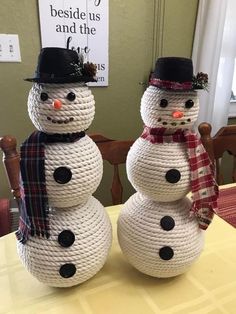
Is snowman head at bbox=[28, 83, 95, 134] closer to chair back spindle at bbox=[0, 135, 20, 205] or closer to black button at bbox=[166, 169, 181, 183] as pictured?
black button at bbox=[166, 169, 181, 183]

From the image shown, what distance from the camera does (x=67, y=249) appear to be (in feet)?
1.50

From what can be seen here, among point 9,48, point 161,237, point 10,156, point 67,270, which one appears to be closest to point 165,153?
point 161,237

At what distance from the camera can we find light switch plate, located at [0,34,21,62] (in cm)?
112

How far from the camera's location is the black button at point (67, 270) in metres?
0.46

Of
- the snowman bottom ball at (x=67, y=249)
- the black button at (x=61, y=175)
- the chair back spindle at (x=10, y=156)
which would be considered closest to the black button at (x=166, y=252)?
the snowman bottom ball at (x=67, y=249)

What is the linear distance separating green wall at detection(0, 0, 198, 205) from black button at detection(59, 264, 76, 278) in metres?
0.92

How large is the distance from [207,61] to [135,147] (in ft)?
3.53

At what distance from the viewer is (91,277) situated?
515 millimetres

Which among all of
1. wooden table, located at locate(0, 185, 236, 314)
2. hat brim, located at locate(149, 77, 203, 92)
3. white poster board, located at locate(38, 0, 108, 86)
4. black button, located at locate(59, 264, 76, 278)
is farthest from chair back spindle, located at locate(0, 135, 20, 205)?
white poster board, located at locate(38, 0, 108, 86)

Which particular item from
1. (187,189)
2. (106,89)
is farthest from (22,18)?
(187,189)

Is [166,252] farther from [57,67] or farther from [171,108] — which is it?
[57,67]

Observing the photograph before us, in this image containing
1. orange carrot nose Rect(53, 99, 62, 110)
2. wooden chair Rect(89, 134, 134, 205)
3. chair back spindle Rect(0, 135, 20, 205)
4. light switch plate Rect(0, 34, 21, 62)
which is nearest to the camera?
orange carrot nose Rect(53, 99, 62, 110)

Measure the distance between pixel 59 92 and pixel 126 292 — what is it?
360mm

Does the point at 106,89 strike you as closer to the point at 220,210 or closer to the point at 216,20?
the point at 216,20
